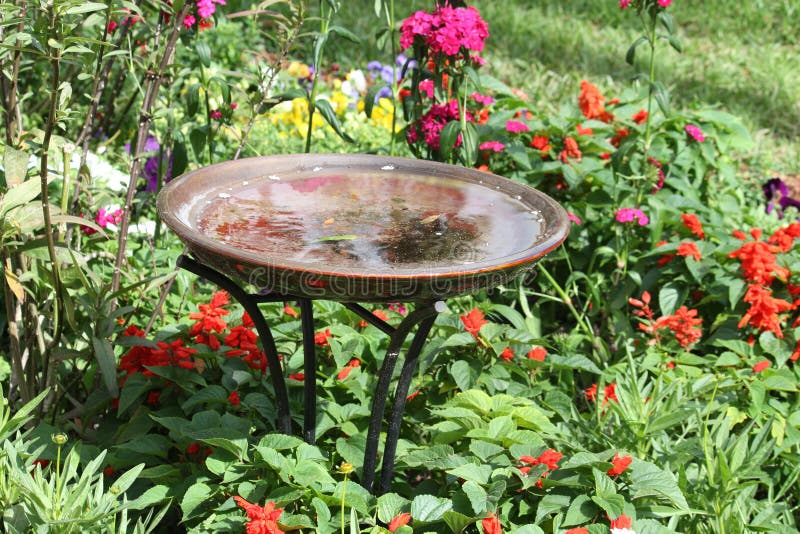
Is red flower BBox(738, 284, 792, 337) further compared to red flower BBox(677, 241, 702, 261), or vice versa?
red flower BBox(677, 241, 702, 261)

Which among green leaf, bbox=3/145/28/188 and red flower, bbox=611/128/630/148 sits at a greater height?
green leaf, bbox=3/145/28/188

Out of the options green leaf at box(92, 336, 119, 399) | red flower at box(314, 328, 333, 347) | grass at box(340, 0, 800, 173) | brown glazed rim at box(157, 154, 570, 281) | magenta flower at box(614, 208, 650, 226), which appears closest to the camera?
brown glazed rim at box(157, 154, 570, 281)

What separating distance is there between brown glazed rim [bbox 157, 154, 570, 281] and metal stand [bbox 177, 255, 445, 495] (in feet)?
0.66

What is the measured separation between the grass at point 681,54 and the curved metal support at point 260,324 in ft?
12.6

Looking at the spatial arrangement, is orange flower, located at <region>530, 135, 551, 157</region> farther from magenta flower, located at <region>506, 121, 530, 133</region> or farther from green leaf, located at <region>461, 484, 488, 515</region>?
green leaf, located at <region>461, 484, 488, 515</region>

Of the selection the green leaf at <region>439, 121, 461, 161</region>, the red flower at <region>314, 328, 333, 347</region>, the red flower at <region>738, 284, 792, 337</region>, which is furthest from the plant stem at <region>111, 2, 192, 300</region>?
the red flower at <region>738, 284, 792, 337</region>

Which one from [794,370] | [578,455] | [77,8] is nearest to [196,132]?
[77,8]

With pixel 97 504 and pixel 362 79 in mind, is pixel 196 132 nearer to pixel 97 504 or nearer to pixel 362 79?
pixel 97 504

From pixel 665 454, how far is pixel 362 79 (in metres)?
4.10

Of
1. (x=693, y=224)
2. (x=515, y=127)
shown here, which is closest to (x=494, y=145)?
(x=515, y=127)

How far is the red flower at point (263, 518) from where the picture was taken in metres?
1.88

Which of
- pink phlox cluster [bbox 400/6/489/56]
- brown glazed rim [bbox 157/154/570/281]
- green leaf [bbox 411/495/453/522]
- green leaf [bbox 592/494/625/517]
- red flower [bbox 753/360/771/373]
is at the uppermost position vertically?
pink phlox cluster [bbox 400/6/489/56]

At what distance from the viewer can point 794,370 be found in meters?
2.99

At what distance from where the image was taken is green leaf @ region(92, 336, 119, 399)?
2209mm
